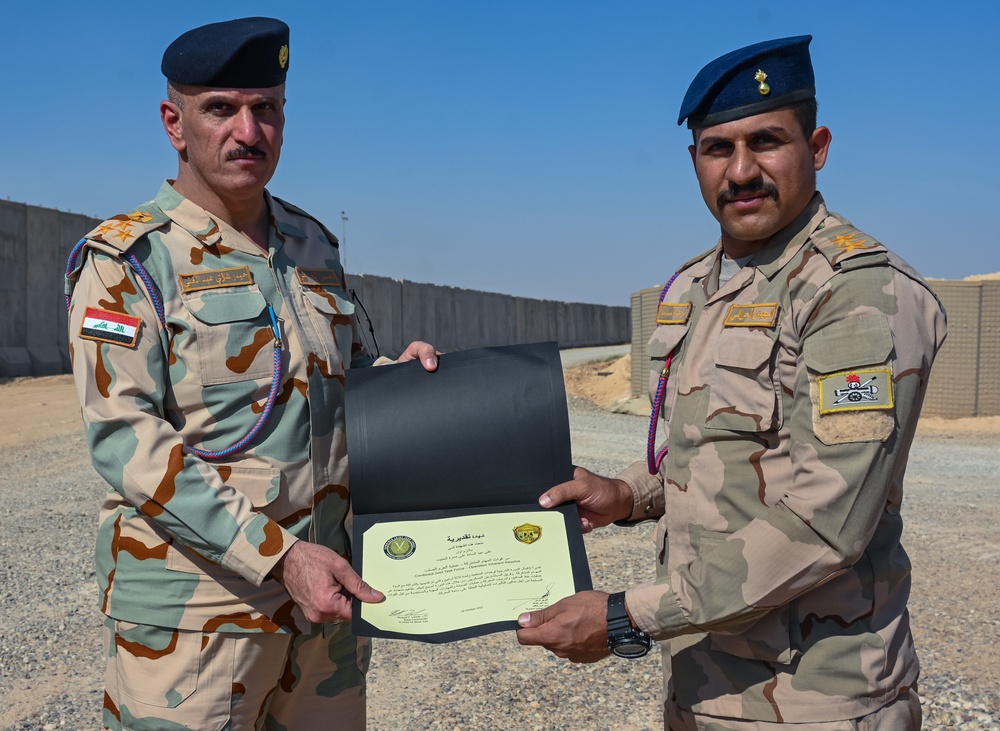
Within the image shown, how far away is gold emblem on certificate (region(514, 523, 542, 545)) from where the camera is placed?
7.60 feet

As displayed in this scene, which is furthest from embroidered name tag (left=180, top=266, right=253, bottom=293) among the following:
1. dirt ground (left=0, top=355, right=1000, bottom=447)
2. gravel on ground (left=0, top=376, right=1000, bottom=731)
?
dirt ground (left=0, top=355, right=1000, bottom=447)

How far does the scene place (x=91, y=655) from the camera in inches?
184

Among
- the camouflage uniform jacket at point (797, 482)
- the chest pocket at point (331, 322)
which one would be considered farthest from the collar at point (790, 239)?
the chest pocket at point (331, 322)

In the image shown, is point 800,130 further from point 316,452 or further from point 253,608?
point 253,608

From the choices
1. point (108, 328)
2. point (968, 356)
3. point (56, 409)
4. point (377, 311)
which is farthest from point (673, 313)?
point (377, 311)

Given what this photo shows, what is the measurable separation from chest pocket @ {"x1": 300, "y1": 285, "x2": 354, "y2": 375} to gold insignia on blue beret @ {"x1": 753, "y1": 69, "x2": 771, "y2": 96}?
1360mm

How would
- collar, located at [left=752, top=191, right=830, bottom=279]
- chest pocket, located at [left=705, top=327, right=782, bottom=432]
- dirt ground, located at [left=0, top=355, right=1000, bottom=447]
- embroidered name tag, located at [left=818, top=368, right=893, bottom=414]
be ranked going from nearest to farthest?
embroidered name tag, located at [left=818, top=368, right=893, bottom=414]
chest pocket, located at [left=705, top=327, right=782, bottom=432]
collar, located at [left=752, top=191, right=830, bottom=279]
dirt ground, located at [left=0, top=355, right=1000, bottom=447]

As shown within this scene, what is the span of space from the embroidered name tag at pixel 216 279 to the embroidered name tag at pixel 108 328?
0.20 meters

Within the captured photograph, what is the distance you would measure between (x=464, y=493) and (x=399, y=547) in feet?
0.71

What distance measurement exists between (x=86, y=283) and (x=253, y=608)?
95cm

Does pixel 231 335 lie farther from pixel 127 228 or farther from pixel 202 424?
pixel 127 228

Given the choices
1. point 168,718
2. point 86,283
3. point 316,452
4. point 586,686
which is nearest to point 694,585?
point 316,452
